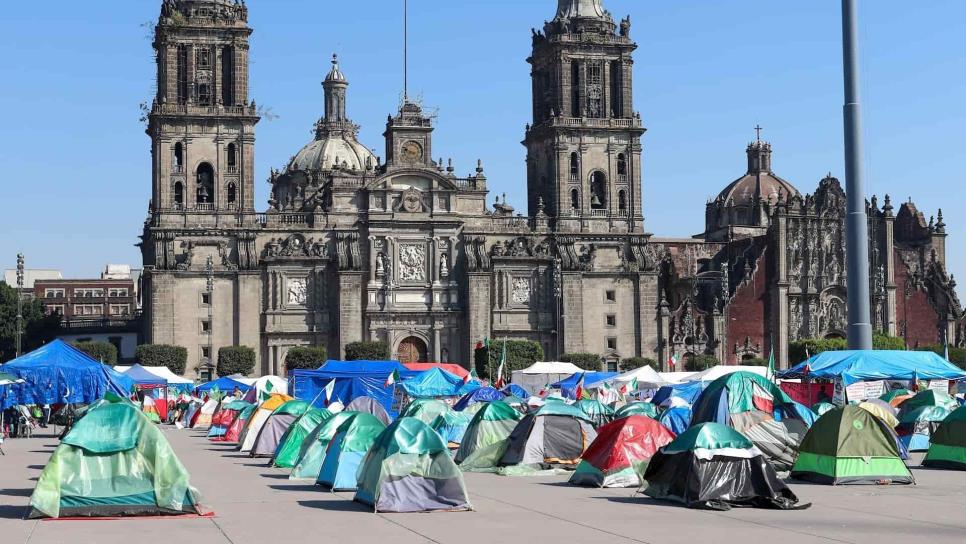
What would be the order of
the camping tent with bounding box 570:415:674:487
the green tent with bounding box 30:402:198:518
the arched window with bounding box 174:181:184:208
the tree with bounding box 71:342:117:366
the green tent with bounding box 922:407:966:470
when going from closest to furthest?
the green tent with bounding box 30:402:198:518, the camping tent with bounding box 570:415:674:487, the green tent with bounding box 922:407:966:470, the tree with bounding box 71:342:117:366, the arched window with bounding box 174:181:184:208

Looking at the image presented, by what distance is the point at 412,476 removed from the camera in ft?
86.4

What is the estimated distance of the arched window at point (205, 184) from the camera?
90.1 meters

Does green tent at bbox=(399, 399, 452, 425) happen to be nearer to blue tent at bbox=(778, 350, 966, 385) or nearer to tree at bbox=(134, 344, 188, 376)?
blue tent at bbox=(778, 350, 966, 385)

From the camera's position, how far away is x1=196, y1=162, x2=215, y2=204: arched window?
296 ft

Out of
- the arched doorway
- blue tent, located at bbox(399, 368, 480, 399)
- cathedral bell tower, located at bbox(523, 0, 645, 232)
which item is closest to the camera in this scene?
blue tent, located at bbox(399, 368, 480, 399)

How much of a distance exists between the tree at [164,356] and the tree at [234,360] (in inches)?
85.1

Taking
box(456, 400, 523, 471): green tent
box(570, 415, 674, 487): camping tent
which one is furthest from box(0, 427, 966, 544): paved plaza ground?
box(456, 400, 523, 471): green tent

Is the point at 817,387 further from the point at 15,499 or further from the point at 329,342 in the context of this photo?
the point at 329,342

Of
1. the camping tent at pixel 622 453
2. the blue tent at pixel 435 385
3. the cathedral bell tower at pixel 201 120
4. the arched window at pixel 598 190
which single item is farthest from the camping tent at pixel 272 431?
the arched window at pixel 598 190

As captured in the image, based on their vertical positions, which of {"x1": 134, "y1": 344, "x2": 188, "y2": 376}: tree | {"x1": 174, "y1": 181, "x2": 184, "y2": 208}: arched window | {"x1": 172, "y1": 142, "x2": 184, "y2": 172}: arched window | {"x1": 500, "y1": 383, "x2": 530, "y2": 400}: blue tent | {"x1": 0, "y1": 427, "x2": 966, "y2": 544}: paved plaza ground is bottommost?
{"x1": 0, "y1": 427, "x2": 966, "y2": 544}: paved plaza ground

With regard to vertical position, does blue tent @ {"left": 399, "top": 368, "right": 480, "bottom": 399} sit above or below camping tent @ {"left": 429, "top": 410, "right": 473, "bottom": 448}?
above

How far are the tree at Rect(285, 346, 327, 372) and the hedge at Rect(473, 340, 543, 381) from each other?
29.6 feet

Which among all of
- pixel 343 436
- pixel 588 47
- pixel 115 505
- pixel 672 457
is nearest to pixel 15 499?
pixel 115 505

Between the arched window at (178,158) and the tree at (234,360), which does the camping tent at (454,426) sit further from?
the arched window at (178,158)
